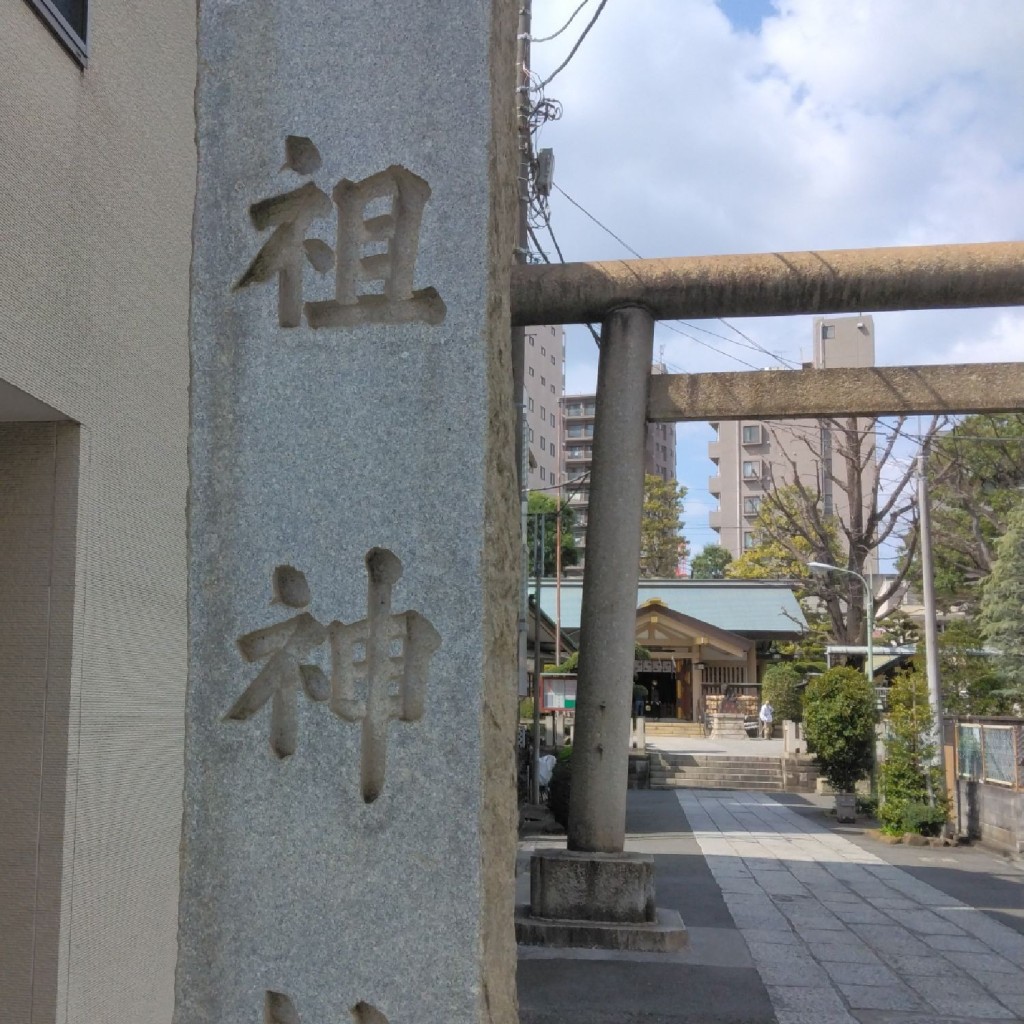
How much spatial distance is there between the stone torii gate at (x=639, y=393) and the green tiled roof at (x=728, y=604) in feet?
81.5

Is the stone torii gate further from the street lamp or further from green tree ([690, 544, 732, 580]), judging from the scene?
green tree ([690, 544, 732, 580])

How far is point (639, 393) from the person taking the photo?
29.9ft

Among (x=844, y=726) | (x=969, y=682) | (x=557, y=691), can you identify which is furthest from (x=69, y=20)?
(x=969, y=682)

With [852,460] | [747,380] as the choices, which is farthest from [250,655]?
[852,460]

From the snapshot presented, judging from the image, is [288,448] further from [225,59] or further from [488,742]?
[225,59]

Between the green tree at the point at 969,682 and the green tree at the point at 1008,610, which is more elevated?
the green tree at the point at 1008,610

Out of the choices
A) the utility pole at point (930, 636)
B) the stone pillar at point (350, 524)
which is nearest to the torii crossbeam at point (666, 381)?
the stone pillar at point (350, 524)

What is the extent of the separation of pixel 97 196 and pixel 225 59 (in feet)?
6.13

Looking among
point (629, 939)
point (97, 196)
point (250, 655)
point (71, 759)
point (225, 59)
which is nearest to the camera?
point (250, 655)

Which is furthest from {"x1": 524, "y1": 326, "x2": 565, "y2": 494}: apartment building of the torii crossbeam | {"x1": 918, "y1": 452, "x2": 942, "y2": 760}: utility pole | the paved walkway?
the torii crossbeam

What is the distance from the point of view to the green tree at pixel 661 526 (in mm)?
46344

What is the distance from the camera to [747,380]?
916cm

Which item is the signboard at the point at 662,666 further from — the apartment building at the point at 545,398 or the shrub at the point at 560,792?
the apartment building at the point at 545,398

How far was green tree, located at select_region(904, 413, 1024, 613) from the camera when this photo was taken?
28.2 metres
